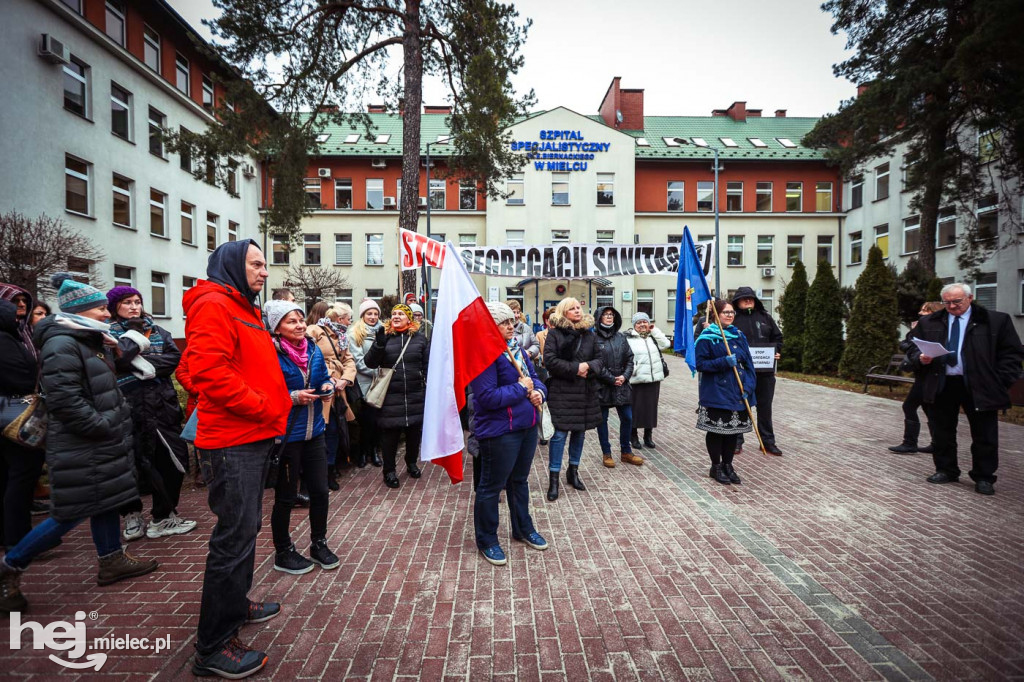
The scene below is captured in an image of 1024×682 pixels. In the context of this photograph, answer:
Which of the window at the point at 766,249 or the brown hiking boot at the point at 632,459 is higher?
the window at the point at 766,249

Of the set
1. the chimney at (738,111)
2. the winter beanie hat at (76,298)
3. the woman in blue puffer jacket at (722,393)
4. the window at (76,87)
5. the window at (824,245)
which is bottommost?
the woman in blue puffer jacket at (722,393)

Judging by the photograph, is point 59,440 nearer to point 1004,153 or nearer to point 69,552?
point 69,552

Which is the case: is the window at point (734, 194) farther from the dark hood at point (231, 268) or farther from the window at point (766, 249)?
the dark hood at point (231, 268)

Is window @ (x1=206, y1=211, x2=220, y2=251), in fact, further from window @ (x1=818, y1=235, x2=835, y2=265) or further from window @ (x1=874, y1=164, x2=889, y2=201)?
window @ (x1=818, y1=235, x2=835, y2=265)

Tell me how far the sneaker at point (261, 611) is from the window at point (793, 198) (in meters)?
38.1

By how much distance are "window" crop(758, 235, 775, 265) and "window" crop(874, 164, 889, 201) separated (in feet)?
20.5

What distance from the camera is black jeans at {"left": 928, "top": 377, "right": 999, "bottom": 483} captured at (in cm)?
535

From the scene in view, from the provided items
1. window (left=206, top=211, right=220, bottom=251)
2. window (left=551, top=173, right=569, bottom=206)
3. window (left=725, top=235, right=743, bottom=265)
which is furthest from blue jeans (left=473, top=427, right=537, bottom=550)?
window (left=725, top=235, right=743, bottom=265)

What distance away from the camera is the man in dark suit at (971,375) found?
527 centimetres

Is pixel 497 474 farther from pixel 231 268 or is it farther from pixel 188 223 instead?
pixel 188 223

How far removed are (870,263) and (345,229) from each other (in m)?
27.8

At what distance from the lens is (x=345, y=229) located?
32.9 meters

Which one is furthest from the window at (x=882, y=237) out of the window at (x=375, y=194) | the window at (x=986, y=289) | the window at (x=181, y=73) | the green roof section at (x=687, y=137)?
the window at (x=181, y=73)

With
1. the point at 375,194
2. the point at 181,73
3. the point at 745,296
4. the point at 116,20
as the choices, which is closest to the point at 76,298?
the point at 745,296
